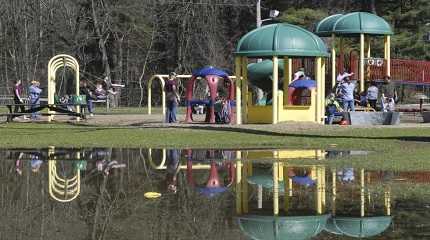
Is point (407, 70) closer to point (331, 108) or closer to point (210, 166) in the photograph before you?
point (331, 108)

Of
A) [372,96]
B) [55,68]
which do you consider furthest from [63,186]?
[55,68]

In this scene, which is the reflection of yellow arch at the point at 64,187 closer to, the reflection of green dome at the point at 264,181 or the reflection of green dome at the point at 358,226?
the reflection of green dome at the point at 264,181

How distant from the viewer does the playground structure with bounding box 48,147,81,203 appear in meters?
11.5

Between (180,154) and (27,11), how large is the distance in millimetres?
52016

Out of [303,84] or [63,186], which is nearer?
[63,186]

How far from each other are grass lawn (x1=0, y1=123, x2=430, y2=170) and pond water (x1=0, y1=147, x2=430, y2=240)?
6.25 feet

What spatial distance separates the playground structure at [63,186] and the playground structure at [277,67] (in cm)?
1540

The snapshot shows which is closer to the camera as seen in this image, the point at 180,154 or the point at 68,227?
the point at 68,227

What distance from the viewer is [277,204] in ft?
34.8

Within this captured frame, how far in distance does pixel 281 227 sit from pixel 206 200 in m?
2.19

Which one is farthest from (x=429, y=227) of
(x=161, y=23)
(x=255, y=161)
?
(x=161, y=23)

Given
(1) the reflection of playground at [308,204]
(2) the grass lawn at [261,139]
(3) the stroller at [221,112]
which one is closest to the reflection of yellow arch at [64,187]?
(1) the reflection of playground at [308,204]

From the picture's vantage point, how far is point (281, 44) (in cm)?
2981

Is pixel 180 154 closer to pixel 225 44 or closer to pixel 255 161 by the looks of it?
pixel 255 161
